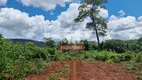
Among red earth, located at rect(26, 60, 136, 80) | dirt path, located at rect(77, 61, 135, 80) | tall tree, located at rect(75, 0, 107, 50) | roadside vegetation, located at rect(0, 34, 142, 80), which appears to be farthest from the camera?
Answer: tall tree, located at rect(75, 0, 107, 50)

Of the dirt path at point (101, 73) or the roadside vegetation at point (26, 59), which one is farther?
the dirt path at point (101, 73)

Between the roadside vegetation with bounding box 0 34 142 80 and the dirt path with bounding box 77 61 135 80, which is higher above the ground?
the roadside vegetation with bounding box 0 34 142 80

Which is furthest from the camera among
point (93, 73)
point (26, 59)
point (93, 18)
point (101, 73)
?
point (93, 18)

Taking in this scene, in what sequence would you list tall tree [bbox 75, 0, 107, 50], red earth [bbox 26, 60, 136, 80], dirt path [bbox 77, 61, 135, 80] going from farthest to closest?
1. tall tree [bbox 75, 0, 107, 50]
2. dirt path [bbox 77, 61, 135, 80]
3. red earth [bbox 26, 60, 136, 80]

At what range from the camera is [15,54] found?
8188 millimetres

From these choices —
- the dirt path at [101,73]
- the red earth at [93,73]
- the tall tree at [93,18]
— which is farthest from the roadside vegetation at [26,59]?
the tall tree at [93,18]

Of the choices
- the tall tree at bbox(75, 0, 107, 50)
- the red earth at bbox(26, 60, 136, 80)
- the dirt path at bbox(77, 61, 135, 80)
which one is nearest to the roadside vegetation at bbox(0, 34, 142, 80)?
the red earth at bbox(26, 60, 136, 80)

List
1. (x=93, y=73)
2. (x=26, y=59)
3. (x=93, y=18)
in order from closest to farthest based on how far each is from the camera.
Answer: (x=93, y=73) < (x=26, y=59) < (x=93, y=18)

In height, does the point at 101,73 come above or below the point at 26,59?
below

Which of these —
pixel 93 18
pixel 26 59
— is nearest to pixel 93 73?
pixel 26 59

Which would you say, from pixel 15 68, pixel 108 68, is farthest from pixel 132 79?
pixel 15 68

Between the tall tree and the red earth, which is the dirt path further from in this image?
the tall tree

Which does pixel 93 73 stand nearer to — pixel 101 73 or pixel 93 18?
pixel 101 73

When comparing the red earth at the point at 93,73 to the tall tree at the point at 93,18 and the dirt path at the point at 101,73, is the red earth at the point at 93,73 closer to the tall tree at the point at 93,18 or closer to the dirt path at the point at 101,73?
the dirt path at the point at 101,73
